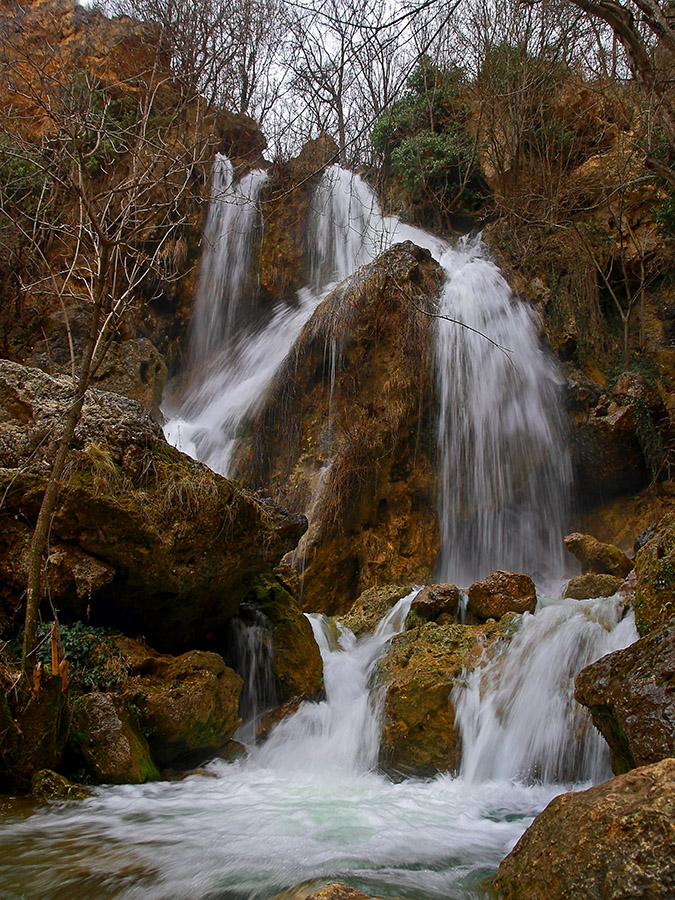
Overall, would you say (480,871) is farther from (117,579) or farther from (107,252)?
(107,252)

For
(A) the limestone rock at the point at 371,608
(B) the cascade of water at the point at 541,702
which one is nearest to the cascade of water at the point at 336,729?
(A) the limestone rock at the point at 371,608

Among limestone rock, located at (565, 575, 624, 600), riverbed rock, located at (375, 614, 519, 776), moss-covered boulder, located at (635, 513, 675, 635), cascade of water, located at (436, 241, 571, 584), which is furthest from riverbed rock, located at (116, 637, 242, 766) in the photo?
cascade of water, located at (436, 241, 571, 584)

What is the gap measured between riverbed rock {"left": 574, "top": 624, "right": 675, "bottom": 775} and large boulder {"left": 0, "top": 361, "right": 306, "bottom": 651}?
3.17 metres

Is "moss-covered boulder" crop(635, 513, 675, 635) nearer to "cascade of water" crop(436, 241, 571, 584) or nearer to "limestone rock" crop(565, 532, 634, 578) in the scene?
"limestone rock" crop(565, 532, 634, 578)

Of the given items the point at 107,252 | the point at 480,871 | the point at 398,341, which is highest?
the point at 398,341

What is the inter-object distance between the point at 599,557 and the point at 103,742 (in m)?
6.93

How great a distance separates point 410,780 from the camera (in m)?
4.89

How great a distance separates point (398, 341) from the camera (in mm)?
10797

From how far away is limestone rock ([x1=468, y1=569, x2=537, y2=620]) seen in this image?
21.2 ft

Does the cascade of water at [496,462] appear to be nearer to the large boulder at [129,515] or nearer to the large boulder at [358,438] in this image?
the large boulder at [358,438]

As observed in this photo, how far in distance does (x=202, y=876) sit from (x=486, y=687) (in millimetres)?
3233

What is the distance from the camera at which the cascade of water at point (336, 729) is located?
17.4 ft

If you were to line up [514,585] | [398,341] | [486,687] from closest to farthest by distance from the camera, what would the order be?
→ [486,687], [514,585], [398,341]

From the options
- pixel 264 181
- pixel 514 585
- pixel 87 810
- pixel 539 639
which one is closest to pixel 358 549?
pixel 514 585
